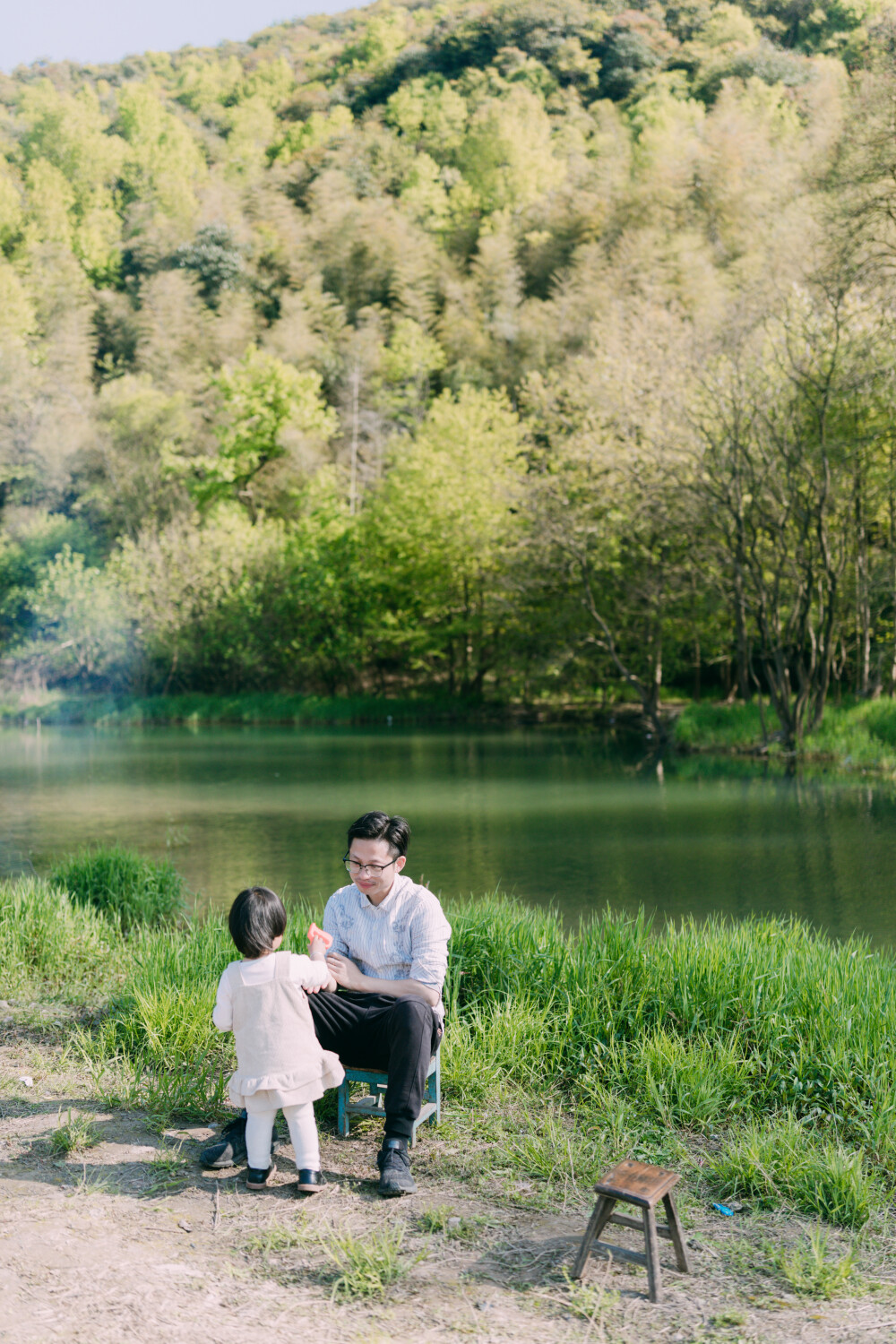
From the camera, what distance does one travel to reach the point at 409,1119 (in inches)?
151

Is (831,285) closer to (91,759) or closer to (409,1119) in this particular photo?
(91,759)

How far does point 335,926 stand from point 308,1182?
3.00ft

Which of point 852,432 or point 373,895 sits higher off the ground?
point 852,432

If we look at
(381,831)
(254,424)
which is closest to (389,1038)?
(381,831)

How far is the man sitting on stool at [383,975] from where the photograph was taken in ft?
12.9

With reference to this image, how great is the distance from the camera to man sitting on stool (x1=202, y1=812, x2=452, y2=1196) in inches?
154

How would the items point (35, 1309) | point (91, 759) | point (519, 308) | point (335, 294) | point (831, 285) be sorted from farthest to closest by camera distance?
point (335, 294), point (519, 308), point (91, 759), point (831, 285), point (35, 1309)

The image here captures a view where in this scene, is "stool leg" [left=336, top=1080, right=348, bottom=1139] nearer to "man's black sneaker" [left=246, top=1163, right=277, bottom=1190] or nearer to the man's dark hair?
"man's black sneaker" [left=246, top=1163, right=277, bottom=1190]

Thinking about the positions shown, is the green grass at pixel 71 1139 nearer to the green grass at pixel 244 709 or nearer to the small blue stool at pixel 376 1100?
the small blue stool at pixel 376 1100

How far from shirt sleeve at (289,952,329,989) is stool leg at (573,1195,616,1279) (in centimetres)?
121

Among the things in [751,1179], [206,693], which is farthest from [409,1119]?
[206,693]

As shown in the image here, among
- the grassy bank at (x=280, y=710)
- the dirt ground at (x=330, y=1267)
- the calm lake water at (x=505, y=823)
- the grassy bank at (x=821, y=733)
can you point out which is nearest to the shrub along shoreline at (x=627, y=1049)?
the dirt ground at (x=330, y=1267)

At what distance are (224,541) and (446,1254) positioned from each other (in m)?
A: 36.8

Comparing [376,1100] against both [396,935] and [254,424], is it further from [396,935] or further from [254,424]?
[254,424]
